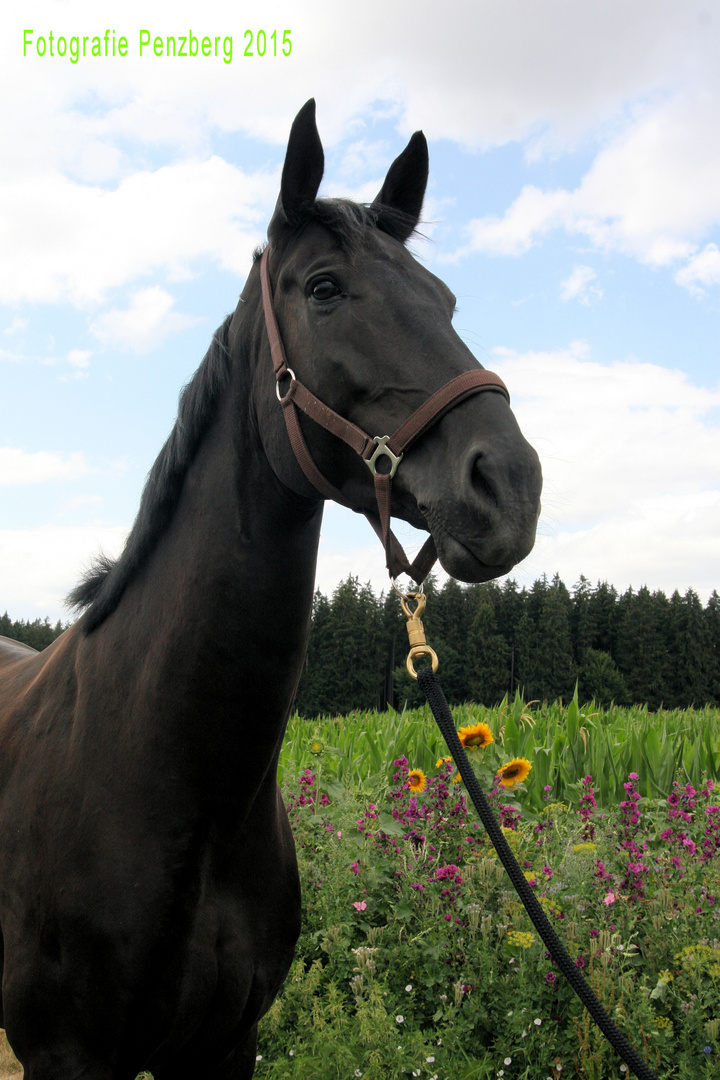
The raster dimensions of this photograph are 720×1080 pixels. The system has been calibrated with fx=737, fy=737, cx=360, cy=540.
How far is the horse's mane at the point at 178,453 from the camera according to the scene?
75.9 inches

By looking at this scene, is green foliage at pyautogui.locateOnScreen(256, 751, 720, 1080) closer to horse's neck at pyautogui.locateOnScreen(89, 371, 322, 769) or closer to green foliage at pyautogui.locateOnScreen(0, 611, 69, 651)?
horse's neck at pyautogui.locateOnScreen(89, 371, 322, 769)

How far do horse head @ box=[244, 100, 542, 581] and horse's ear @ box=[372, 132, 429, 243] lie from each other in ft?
0.11

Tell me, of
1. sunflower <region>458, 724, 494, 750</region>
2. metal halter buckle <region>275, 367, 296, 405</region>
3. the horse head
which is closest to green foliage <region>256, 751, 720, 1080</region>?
sunflower <region>458, 724, 494, 750</region>

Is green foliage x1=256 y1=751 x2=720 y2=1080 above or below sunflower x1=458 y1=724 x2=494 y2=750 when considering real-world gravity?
below

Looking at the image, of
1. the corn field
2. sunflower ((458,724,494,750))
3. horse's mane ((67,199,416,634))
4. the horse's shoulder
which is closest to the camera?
horse's mane ((67,199,416,634))

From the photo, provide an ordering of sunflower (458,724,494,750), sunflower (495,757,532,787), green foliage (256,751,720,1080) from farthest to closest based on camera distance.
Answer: sunflower (495,757,532,787), sunflower (458,724,494,750), green foliage (256,751,720,1080)

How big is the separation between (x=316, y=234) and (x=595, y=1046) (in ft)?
9.96

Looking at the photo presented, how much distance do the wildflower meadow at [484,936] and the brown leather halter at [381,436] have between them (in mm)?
2196

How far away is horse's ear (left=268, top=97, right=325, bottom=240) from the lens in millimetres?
1757

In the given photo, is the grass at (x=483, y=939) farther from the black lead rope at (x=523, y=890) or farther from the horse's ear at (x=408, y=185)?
the horse's ear at (x=408, y=185)

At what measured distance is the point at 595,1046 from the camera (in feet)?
9.23

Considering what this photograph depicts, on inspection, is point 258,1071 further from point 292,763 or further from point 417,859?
point 292,763

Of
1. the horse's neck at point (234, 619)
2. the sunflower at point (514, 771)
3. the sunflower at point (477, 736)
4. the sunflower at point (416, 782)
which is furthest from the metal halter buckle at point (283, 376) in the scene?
the sunflower at point (514, 771)

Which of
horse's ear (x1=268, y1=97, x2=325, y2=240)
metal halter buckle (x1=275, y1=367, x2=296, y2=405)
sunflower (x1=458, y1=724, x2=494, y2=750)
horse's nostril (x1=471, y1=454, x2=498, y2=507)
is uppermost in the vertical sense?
horse's ear (x1=268, y1=97, x2=325, y2=240)
